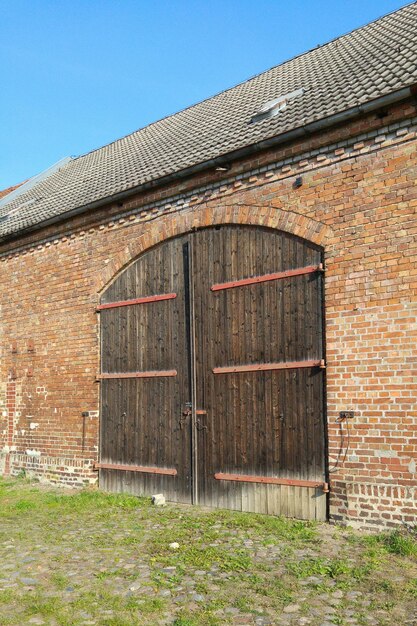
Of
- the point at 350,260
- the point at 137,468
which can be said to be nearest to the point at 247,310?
the point at 350,260

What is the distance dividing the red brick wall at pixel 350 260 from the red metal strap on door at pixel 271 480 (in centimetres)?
22

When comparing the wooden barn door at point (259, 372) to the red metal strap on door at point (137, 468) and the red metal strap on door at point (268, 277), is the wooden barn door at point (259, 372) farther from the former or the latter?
the red metal strap on door at point (137, 468)

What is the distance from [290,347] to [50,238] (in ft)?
19.0

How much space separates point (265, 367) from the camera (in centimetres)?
764

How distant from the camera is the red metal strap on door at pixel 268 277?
7316 mm

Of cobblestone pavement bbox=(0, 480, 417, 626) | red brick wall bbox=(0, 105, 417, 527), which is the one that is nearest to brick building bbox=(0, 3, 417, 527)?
red brick wall bbox=(0, 105, 417, 527)

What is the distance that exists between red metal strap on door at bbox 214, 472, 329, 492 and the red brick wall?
22cm

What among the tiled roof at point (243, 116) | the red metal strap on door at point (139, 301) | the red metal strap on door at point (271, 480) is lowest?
the red metal strap on door at point (271, 480)

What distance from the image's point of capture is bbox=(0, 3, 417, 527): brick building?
668 cm

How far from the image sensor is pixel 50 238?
11266 millimetres

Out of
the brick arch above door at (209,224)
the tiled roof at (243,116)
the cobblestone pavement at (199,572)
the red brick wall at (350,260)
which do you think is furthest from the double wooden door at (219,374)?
the tiled roof at (243,116)

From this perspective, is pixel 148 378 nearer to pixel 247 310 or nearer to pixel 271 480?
pixel 247 310

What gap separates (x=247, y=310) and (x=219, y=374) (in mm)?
958

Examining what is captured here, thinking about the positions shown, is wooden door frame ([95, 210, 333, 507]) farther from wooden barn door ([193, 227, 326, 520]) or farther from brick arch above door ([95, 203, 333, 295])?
wooden barn door ([193, 227, 326, 520])
